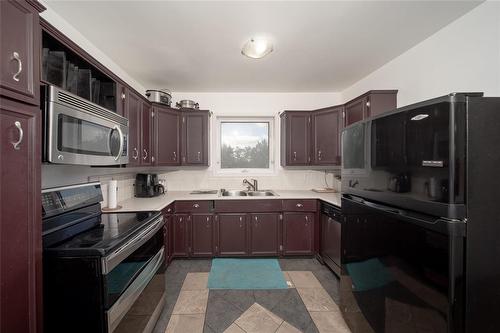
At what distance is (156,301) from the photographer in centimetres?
156

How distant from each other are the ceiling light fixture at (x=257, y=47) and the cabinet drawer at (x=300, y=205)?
178 cm

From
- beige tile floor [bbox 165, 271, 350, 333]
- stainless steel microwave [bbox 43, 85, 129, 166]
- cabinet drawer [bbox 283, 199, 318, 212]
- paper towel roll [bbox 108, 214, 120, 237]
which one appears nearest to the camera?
stainless steel microwave [bbox 43, 85, 129, 166]

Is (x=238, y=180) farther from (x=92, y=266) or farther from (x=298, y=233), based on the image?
(x=92, y=266)

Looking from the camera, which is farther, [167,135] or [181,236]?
[167,135]

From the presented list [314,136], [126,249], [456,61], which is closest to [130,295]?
[126,249]

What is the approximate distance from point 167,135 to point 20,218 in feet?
6.67

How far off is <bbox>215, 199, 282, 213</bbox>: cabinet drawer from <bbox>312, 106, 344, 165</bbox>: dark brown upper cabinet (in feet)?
2.90

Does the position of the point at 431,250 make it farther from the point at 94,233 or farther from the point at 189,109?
the point at 189,109

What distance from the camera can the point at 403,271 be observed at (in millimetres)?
984

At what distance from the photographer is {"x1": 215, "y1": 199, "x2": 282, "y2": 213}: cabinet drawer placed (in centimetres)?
261

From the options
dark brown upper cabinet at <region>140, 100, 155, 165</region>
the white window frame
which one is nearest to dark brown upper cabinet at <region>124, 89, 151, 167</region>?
dark brown upper cabinet at <region>140, 100, 155, 165</region>

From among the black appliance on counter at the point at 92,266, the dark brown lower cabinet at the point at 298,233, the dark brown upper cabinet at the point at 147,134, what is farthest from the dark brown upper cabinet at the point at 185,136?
the dark brown lower cabinet at the point at 298,233

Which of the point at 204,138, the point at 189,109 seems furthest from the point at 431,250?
the point at 189,109

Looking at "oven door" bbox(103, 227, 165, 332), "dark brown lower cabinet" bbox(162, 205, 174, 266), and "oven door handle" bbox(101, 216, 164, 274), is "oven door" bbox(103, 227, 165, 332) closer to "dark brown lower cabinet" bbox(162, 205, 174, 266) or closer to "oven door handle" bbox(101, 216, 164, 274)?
"oven door handle" bbox(101, 216, 164, 274)
